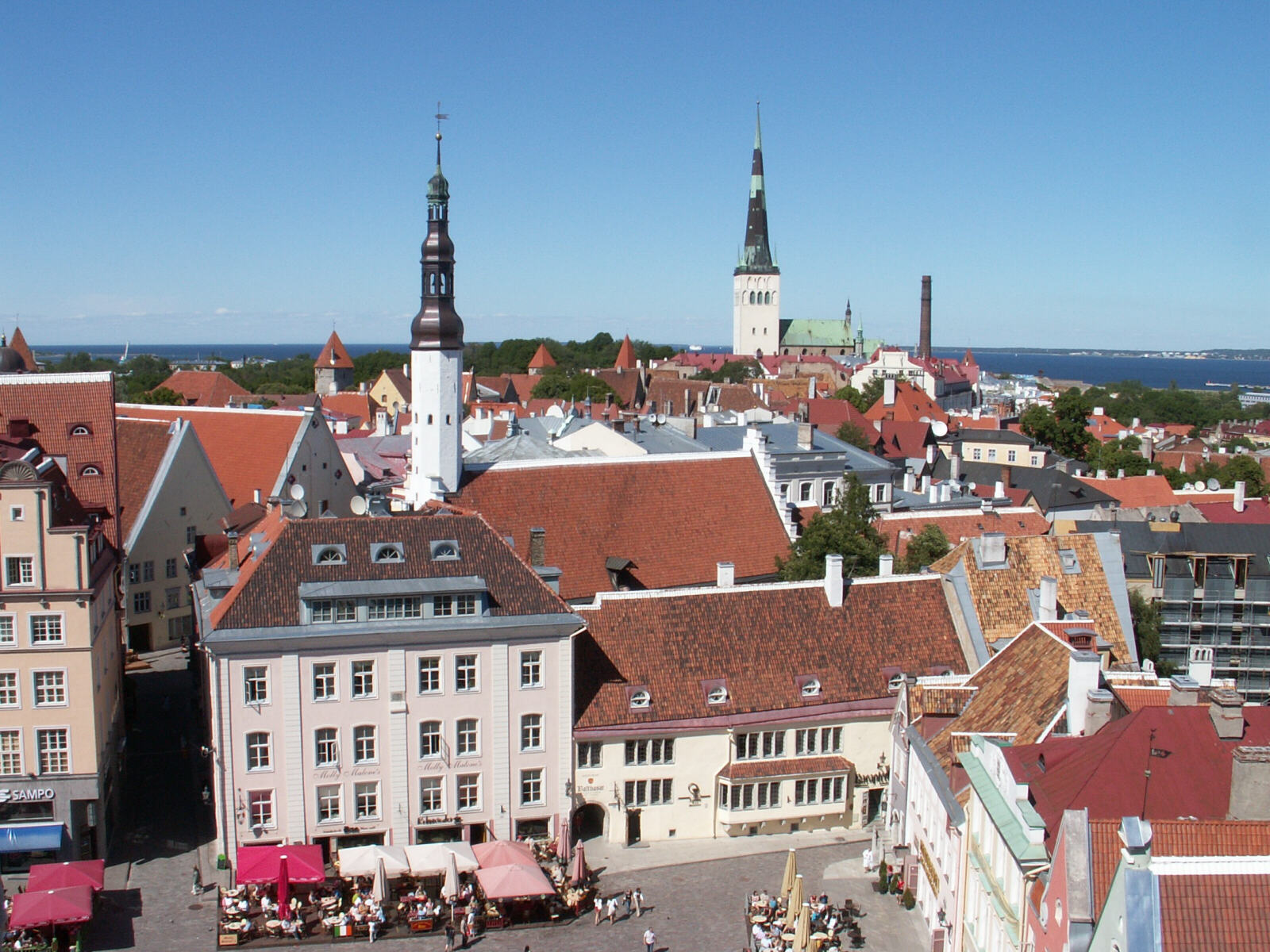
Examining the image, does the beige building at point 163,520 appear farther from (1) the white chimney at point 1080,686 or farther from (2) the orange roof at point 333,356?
(2) the orange roof at point 333,356

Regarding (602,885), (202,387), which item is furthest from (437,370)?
(202,387)

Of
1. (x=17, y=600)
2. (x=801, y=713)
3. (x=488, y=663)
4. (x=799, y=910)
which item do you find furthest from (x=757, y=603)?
(x=17, y=600)

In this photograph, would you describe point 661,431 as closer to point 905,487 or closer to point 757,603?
point 905,487

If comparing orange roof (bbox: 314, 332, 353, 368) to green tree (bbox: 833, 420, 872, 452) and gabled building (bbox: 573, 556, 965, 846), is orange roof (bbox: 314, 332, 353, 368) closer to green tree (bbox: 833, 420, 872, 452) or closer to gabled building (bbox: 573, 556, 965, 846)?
green tree (bbox: 833, 420, 872, 452)

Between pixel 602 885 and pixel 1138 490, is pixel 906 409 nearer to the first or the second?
pixel 1138 490

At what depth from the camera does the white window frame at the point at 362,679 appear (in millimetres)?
37000

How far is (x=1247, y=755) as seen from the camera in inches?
925

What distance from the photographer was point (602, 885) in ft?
121

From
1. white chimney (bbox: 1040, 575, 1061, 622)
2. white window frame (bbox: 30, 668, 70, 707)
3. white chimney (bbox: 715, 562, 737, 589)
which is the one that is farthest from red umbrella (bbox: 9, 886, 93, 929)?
white chimney (bbox: 1040, 575, 1061, 622)

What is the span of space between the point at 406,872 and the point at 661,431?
1581 inches

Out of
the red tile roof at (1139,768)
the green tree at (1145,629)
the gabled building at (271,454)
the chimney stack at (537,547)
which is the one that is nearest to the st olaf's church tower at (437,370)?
the chimney stack at (537,547)

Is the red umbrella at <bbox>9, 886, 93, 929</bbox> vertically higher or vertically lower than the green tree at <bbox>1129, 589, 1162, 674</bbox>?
lower

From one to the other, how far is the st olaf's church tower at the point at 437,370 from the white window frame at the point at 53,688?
16461 millimetres

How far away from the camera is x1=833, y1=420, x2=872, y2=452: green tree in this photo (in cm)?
8831
